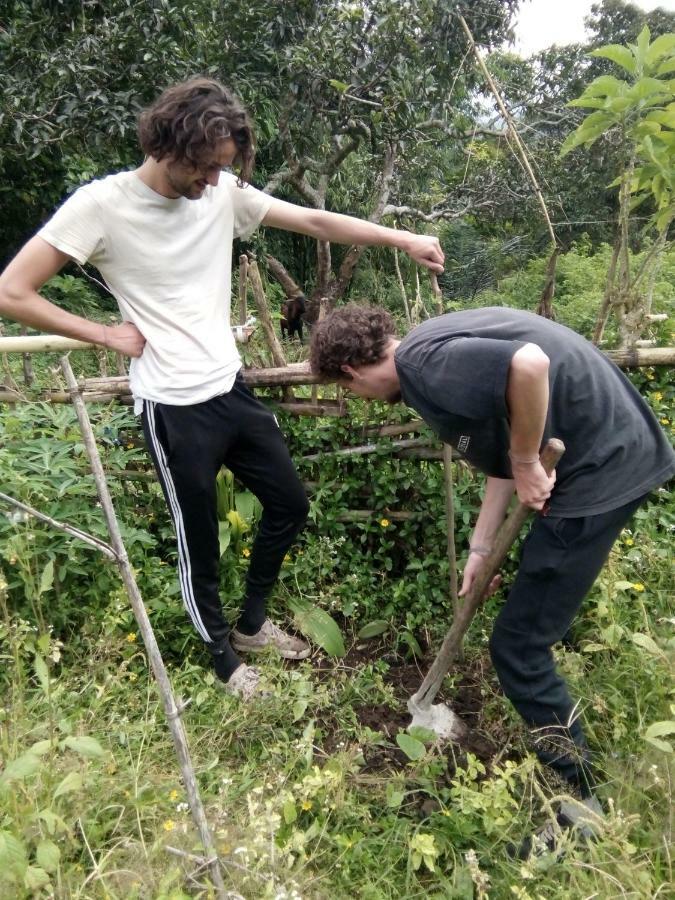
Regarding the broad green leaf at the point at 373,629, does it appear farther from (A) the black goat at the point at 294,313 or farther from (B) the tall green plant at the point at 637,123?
(A) the black goat at the point at 294,313

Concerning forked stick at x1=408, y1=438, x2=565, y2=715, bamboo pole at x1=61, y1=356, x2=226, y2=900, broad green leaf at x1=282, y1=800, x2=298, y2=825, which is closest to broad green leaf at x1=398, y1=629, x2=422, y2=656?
forked stick at x1=408, y1=438, x2=565, y2=715

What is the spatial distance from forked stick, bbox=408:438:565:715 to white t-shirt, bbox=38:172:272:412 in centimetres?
103

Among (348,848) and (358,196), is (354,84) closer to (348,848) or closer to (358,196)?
(358,196)

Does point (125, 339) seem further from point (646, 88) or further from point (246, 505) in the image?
point (646, 88)

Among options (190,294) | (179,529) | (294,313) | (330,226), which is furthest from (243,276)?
(294,313)

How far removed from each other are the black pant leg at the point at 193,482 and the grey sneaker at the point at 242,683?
0.23m

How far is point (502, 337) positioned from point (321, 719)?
5.28ft

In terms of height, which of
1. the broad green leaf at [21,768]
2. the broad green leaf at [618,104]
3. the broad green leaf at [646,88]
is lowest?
the broad green leaf at [21,768]

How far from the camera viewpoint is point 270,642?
2.58 m

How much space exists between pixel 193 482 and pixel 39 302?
733mm

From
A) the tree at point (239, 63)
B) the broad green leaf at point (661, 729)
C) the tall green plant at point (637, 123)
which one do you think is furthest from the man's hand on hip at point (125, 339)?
the tree at point (239, 63)

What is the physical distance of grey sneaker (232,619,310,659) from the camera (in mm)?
2582

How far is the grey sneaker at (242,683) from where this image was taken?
2359 mm

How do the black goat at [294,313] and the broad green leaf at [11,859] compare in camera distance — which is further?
the black goat at [294,313]
